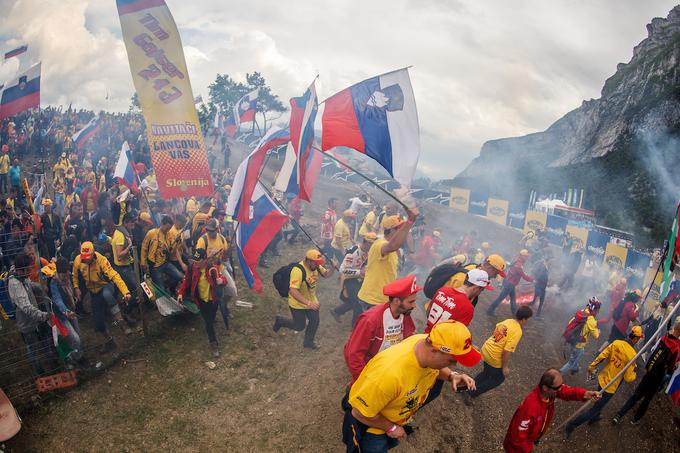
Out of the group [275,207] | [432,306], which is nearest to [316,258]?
[275,207]

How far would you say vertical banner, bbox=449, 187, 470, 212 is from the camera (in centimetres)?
2769

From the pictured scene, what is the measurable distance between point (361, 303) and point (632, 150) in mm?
30829

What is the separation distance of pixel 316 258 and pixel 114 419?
146 inches

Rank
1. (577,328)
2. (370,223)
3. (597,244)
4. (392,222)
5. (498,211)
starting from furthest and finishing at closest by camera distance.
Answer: (498,211) → (597,244) → (370,223) → (577,328) → (392,222)

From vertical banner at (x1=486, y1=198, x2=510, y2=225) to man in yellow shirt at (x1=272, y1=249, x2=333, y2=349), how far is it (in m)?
19.8

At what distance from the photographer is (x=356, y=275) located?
7898mm

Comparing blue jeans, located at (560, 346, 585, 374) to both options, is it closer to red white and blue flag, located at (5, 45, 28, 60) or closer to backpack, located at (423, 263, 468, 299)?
backpack, located at (423, 263, 468, 299)

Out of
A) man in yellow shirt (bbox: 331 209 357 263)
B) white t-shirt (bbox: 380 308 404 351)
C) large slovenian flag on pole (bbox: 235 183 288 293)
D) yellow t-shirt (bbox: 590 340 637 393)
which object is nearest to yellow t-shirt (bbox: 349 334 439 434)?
white t-shirt (bbox: 380 308 404 351)

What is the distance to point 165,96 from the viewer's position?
731 cm

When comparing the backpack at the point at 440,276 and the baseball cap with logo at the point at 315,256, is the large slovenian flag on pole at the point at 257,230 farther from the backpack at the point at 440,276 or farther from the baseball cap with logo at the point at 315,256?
the backpack at the point at 440,276

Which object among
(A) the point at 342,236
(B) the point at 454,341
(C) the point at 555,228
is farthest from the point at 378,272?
(C) the point at 555,228

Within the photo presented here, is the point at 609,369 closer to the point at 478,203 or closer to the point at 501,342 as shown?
the point at 501,342

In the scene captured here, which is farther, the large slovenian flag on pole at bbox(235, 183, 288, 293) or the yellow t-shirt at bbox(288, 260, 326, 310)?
the large slovenian flag on pole at bbox(235, 183, 288, 293)

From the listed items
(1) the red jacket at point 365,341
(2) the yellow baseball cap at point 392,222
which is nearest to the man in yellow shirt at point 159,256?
(2) the yellow baseball cap at point 392,222
